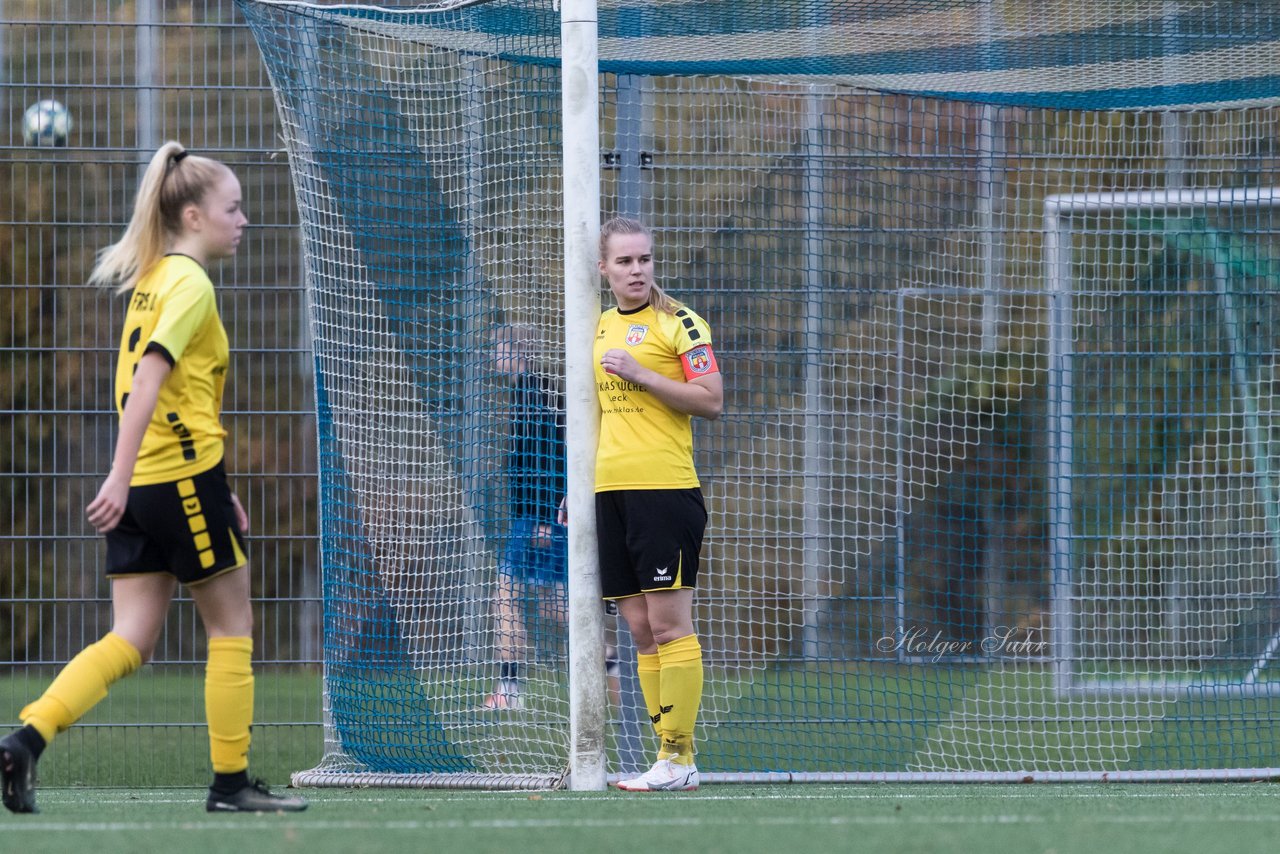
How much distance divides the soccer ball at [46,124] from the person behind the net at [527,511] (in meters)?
2.06

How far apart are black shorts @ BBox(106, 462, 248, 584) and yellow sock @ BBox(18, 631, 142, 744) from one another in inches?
7.5

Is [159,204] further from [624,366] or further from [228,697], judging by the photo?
[624,366]

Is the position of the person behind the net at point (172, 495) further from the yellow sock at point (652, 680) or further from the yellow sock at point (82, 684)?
the yellow sock at point (652, 680)

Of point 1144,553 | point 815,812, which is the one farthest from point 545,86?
point 1144,553

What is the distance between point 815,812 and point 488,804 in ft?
3.09

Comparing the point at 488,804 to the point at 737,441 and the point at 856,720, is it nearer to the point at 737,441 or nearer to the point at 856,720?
the point at 856,720

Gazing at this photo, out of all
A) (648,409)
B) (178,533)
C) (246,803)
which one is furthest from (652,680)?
(178,533)

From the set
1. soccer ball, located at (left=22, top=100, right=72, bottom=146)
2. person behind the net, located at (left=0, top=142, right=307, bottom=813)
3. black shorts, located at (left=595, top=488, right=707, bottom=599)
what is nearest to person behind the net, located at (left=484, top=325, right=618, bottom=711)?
black shorts, located at (left=595, top=488, right=707, bottom=599)

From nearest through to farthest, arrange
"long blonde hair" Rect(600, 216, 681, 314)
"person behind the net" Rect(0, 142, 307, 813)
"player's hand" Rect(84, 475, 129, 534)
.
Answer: "player's hand" Rect(84, 475, 129, 534), "person behind the net" Rect(0, 142, 307, 813), "long blonde hair" Rect(600, 216, 681, 314)

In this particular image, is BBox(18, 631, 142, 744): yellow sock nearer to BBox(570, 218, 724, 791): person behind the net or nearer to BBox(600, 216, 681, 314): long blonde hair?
BBox(570, 218, 724, 791): person behind the net

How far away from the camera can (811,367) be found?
22.2 ft

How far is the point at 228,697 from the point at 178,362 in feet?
2.74

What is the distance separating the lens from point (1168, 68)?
A: 628 centimetres

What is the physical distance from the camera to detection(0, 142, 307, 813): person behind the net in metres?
3.79
